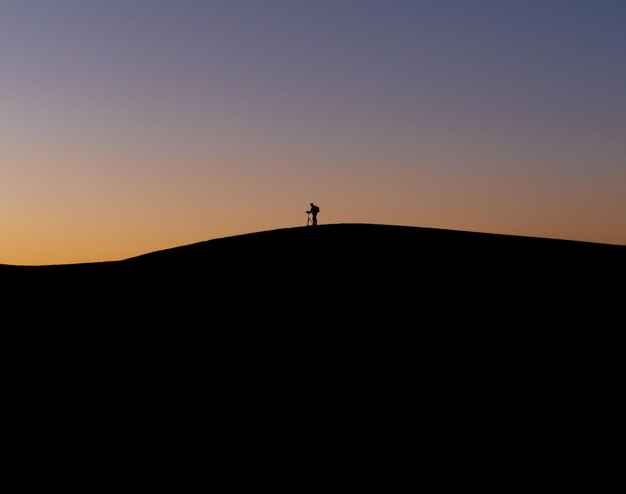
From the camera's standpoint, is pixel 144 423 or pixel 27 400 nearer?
pixel 144 423

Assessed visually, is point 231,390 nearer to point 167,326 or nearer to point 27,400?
point 167,326

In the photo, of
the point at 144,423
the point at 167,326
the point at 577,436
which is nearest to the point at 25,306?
the point at 167,326

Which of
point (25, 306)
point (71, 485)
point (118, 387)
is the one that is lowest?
point (71, 485)

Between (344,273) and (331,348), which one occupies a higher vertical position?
(344,273)

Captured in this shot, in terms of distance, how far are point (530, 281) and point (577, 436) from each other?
4006 millimetres

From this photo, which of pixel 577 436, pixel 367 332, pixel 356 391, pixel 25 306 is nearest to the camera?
pixel 577 436

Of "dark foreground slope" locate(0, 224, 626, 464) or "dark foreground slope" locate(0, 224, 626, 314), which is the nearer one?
"dark foreground slope" locate(0, 224, 626, 464)

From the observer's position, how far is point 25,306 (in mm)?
13172

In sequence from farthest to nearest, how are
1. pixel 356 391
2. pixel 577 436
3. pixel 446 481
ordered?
pixel 356 391, pixel 577 436, pixel 446 481

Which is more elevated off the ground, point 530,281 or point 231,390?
point 530,281

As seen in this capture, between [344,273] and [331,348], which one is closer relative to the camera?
[331,348]

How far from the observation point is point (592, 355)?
36.3 ft

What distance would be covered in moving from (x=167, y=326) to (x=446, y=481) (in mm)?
4808

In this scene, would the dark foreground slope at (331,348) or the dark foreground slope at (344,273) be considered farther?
A: the dark foreground slope at (344,273)
